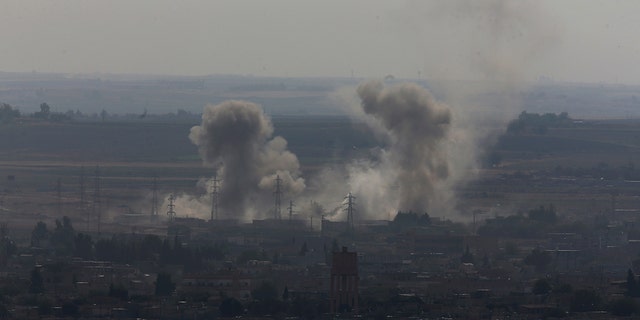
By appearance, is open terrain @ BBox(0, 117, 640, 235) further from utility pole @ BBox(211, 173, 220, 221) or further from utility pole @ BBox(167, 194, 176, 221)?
utility pole @ BBox(211, 173, 220, 221)

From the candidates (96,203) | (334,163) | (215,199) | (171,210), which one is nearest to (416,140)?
(215,199)

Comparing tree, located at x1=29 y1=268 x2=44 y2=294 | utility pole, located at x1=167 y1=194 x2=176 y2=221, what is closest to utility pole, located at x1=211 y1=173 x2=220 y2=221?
utility pole, located at x1=167 y1=194 x2=176 y2=221

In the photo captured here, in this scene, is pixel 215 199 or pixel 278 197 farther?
pixel 215 199

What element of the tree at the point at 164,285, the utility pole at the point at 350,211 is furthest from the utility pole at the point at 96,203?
the tree at the point at 164,285

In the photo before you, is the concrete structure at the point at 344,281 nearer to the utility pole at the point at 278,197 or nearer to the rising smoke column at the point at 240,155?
the utility pole at the point at 278,197

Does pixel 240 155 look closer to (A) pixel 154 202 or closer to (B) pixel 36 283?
(A) pixel 154 202

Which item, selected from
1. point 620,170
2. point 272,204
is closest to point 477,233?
point 272,204

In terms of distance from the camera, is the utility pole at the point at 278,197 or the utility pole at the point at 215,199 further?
the utility pole at the point at 215,199

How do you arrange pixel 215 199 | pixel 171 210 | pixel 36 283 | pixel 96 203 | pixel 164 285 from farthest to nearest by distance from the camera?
pixel 96 203, pixel 215 199, pixel 171 210, pixel 36 283, pixel 164 285
